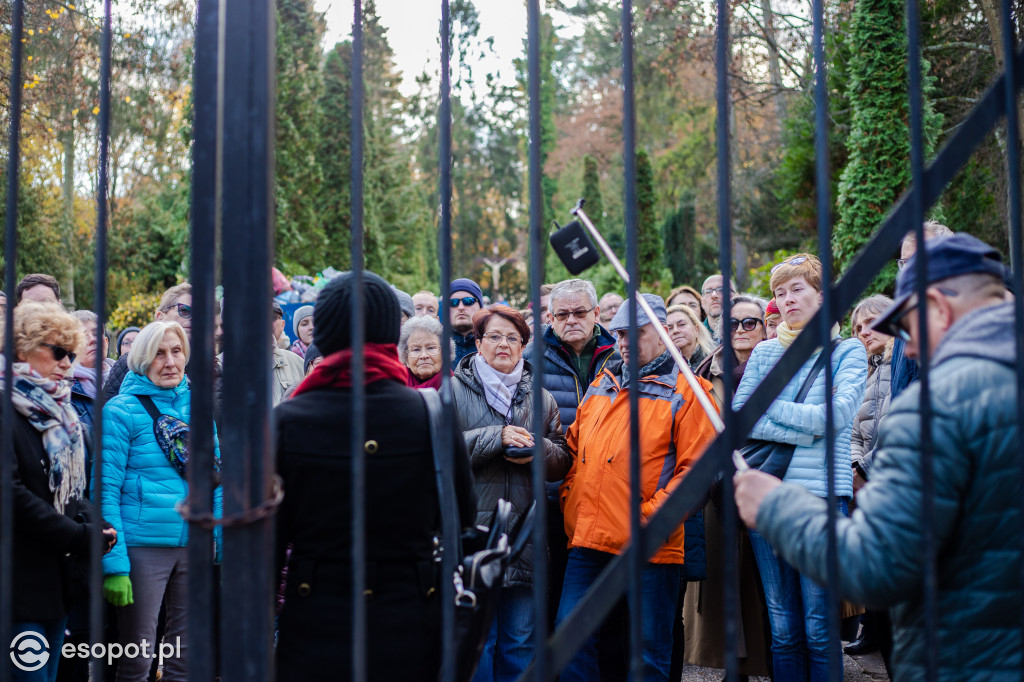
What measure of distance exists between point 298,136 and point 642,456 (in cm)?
2115

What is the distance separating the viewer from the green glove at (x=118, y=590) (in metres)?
3.85

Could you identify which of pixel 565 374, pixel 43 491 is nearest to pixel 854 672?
pixel 565 374

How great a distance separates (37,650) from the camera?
3.30m

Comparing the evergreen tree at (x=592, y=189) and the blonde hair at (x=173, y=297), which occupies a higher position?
the evergreen tree at (x=592, y=189)

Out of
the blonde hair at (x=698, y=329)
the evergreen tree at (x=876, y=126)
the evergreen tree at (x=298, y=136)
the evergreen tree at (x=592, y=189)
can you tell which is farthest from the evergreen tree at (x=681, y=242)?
the blonde hair at (x=698, y=329)

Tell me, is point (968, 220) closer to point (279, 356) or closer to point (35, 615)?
point (279, 356)

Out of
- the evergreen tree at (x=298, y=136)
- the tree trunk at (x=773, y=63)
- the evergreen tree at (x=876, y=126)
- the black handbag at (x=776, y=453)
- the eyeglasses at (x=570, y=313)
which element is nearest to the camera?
the black handbag at (x=776, y=453)

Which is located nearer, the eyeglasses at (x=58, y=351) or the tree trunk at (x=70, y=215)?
the eyeglasses at (x=58, y=351)

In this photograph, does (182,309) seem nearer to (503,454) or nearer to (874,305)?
(503,454)

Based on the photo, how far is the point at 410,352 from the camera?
4871mm

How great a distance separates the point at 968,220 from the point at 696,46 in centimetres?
519

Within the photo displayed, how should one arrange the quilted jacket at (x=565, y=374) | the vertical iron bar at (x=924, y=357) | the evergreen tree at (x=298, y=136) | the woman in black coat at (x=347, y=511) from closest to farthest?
the vertical iron bar at (x=924, y=357) < the woman in black coat at (x=347, y=511) < the quilted jacket at (x=565, y=374) < the evergreen tree at (x=298, y=136)

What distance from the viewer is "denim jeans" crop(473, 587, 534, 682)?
13.8 feet

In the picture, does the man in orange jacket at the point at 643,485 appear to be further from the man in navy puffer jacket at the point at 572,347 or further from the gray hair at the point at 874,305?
the gray hair at the point at 874,305
